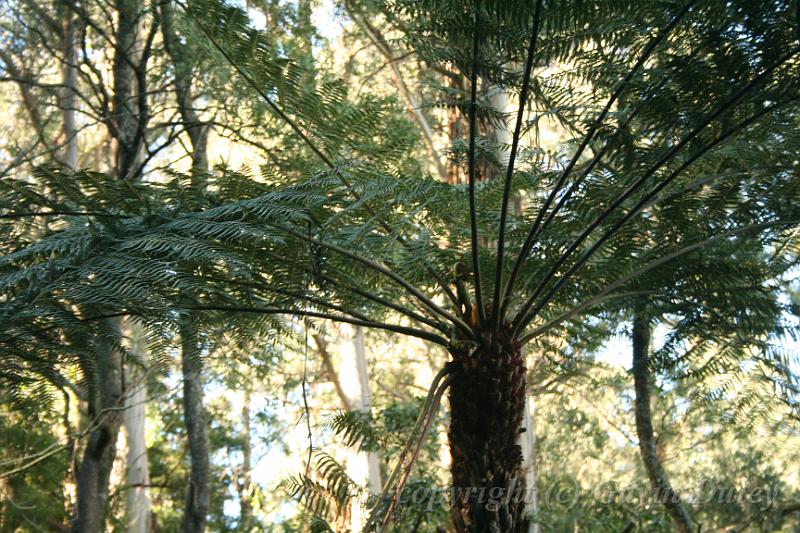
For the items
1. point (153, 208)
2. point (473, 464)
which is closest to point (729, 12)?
point (473, 464)

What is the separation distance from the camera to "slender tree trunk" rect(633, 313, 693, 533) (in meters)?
3.97

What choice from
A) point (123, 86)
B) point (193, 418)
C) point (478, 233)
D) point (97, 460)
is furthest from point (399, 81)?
point (478, 233)

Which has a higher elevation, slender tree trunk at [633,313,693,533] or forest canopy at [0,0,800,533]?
forest canopy at [0,0,800,533]

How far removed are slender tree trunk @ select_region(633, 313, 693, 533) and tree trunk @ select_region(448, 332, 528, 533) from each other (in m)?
1.51

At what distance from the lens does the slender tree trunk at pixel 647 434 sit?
13.0 ft

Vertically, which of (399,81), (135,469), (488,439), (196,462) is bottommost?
(488,439)

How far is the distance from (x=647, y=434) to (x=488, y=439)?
1.88 metres

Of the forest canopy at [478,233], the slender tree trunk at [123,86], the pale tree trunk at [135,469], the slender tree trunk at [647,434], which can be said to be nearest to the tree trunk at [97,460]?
the forest canopy at [478,233]

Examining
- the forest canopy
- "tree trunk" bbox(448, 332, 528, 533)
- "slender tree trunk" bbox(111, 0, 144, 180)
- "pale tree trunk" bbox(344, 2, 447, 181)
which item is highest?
"pale tree trunk" bbox(344, 2, 447, 181)

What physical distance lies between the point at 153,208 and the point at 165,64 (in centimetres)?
469

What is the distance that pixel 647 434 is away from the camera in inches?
162

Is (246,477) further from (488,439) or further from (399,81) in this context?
(488,439)

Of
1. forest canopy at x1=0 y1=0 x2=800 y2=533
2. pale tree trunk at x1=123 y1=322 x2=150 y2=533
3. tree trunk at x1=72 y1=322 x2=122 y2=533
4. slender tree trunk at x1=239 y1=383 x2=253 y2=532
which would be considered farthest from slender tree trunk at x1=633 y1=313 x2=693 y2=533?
slender tree trunk at x1=239 y1=383 x2=253 y2=532

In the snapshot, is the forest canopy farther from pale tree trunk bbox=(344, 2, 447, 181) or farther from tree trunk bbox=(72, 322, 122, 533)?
pale tree trunk bbox=(344, 2, 447, 181)
